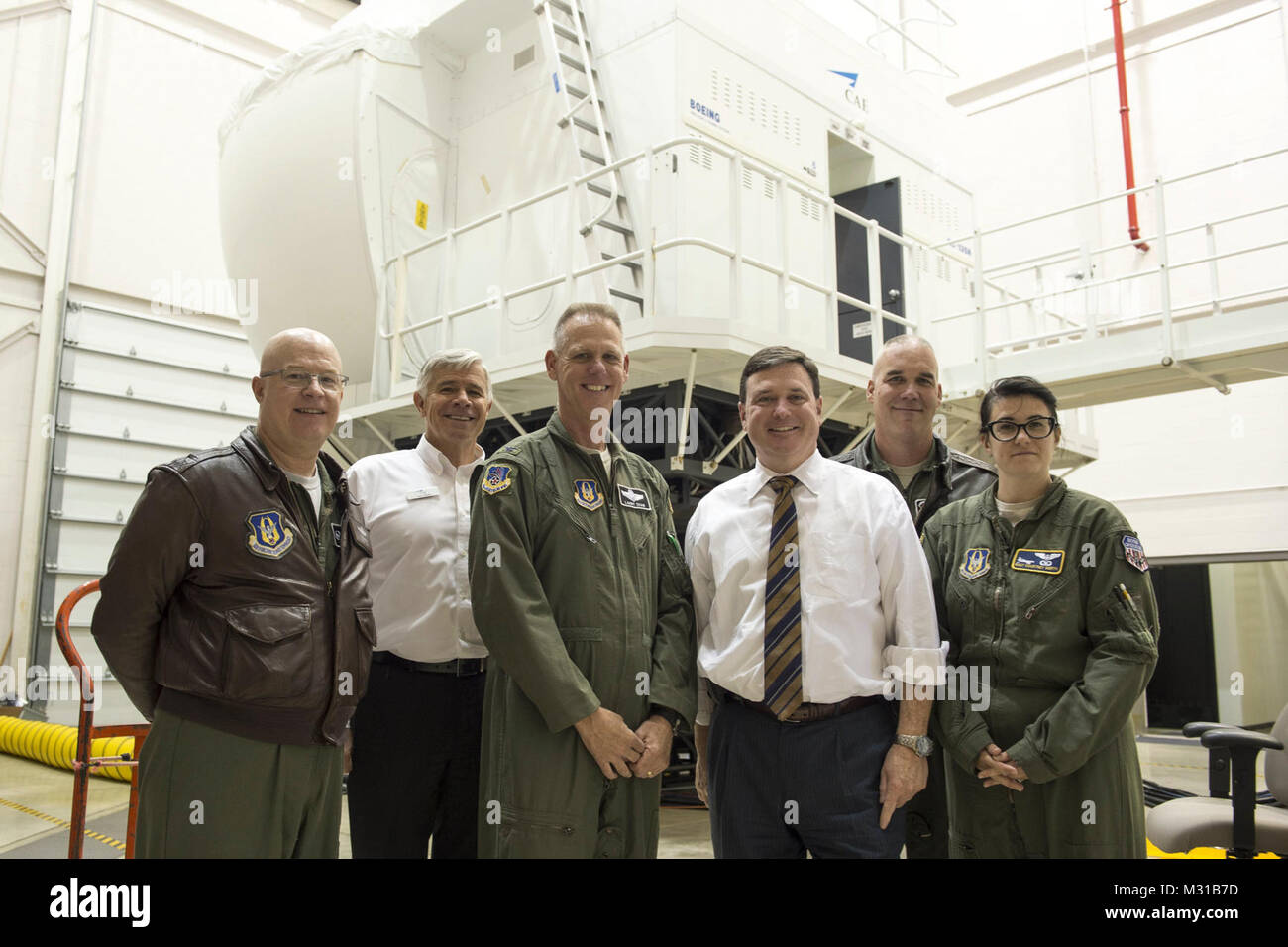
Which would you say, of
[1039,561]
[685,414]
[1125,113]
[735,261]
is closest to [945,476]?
[1039,561]

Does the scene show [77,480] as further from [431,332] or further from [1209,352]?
[1209,352]

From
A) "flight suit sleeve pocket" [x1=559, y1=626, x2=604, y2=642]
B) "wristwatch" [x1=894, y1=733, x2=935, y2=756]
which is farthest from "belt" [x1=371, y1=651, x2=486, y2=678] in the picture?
"wristwatch" [x1=894, y1=733, x2=935, y2=756]

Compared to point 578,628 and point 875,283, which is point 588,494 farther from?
point 875,283

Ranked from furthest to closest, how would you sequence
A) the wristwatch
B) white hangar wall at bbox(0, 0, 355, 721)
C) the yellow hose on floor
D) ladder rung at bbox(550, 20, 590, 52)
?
white hangar wall at bbox(0, 0, 355, 721), the yellow hose on floor, ladder rung at bbox(550, 20, 590, 52), the wristwatch

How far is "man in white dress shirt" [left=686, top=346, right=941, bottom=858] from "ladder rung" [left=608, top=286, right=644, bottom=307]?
3930 millimetres

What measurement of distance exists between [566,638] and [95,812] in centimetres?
703

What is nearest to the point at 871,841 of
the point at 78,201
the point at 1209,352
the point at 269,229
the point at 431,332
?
the point at 1209,352

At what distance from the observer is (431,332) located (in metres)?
8.02

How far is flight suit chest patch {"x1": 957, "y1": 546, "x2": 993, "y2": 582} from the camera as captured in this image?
2.82 m

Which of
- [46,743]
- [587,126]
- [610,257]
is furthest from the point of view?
[46,743]

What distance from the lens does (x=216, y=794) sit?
7.23 feet

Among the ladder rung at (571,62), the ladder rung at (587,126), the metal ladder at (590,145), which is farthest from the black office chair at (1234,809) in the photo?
the ladder rung at (571,62)

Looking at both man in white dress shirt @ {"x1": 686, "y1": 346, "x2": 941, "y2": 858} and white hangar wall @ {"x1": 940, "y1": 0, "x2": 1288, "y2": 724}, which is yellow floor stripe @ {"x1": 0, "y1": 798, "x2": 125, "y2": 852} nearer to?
man in white dress shirt @ {"x1": 686, "y1": 346, "x2": 941, "y2": 858}

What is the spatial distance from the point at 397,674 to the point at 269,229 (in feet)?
21.1
